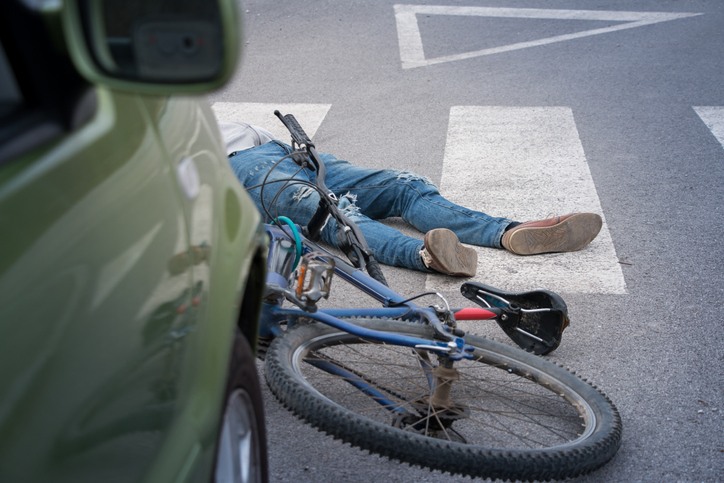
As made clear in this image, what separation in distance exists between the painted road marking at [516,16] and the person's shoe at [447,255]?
5.34 metres

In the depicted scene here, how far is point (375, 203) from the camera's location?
5.47m

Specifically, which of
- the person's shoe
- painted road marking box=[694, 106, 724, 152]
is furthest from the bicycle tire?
painted road marking box=[694, 106, 724, 152]

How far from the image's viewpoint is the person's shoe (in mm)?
4715

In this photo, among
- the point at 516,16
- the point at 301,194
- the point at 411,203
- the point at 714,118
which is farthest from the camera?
the point at 516,16

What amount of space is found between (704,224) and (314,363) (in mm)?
3146

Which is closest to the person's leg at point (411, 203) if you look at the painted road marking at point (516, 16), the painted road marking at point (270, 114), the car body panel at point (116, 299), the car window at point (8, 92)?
the painted road marking at point (270, 114)

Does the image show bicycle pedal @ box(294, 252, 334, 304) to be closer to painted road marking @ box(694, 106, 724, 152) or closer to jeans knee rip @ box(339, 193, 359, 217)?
jeans knee rip @ box(339, 193, 359, 217)

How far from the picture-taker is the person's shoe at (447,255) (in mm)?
4715

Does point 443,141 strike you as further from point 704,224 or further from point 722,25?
point 722,25

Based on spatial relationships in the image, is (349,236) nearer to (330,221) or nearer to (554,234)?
(330,221)

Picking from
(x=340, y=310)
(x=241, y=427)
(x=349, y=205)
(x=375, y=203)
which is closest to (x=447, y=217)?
(x=375, y=203)

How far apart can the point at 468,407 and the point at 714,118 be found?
5206 mm

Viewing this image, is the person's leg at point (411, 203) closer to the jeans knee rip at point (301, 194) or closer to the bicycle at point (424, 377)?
the jeans knee rip at point (301, 194)

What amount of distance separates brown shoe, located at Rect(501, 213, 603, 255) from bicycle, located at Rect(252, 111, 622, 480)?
108cm
